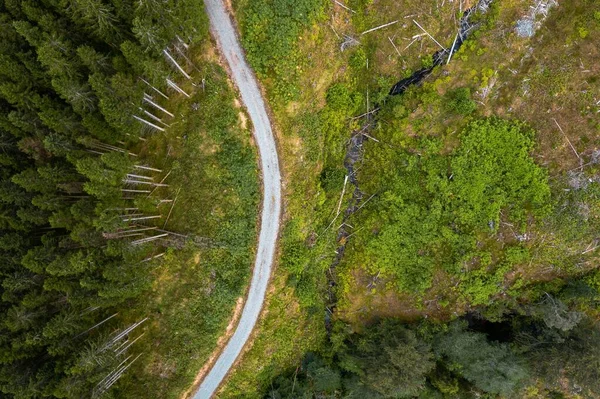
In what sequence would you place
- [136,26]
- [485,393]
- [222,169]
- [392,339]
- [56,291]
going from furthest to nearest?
1. [485,393]
2. [392,339]
3. [222,169]
4. [56,291]
5. [136,26]

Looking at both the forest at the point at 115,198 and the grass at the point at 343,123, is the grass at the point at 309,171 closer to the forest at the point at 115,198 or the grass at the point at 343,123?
the grass at the point at 343,123

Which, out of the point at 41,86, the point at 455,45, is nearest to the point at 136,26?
the point at 41,86

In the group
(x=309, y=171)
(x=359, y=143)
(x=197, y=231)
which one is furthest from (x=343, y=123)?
(x=197, y=231)

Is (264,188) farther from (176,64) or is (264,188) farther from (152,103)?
(176,64)

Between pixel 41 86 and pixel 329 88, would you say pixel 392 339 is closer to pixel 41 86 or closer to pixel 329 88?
pixel 329 88

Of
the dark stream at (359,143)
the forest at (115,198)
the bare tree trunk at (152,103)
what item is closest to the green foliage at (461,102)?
the dark stream at (359,143)
